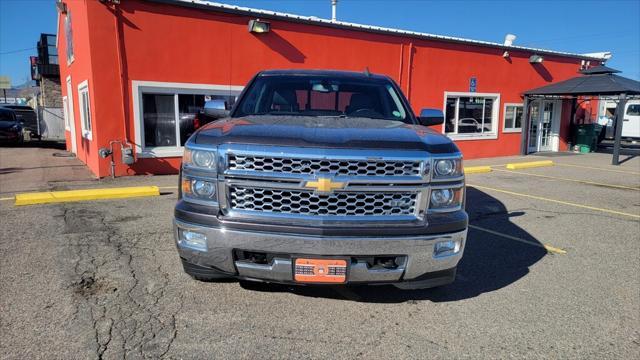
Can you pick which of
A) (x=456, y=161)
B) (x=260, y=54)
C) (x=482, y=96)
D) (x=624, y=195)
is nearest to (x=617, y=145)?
(x=482, y=96)

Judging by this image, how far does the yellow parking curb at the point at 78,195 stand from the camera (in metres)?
6.85

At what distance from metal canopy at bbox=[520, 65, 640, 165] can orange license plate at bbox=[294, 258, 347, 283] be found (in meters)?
15.7

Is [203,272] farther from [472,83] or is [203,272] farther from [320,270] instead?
[472,83]

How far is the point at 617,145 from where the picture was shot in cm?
1476

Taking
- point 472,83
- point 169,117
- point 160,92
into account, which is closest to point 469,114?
point 472,83

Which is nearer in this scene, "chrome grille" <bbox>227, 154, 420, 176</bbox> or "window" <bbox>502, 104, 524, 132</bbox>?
"chrome grille" <bbox>227, 154, 420, 176</bbox>

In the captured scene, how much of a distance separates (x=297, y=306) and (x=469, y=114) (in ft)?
46.9

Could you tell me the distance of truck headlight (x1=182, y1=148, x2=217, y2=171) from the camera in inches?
114

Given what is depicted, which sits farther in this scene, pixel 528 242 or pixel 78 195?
pixel 78 195

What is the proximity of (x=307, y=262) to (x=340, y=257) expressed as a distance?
22 centimetres

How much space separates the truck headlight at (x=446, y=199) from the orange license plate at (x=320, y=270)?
77 cm

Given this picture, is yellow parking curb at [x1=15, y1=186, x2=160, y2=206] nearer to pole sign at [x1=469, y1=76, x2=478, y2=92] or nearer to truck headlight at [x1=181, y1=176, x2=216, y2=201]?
truck headlight at [x1=181, y1=176, x2=216, y2=201]

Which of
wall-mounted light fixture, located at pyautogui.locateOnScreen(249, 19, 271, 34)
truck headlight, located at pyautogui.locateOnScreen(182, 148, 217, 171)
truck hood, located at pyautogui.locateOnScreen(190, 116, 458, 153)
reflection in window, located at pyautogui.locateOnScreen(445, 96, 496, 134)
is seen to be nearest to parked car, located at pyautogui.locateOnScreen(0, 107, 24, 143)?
wall-mounted light fixture, located at pyautogui.locateOnScreen(249, 19, 271, 34)

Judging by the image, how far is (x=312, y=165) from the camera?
2777 millimetres
